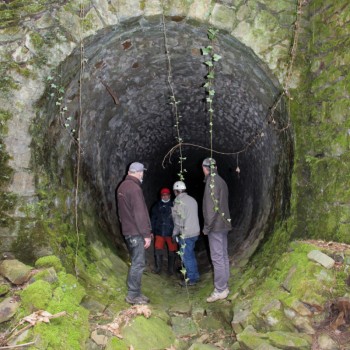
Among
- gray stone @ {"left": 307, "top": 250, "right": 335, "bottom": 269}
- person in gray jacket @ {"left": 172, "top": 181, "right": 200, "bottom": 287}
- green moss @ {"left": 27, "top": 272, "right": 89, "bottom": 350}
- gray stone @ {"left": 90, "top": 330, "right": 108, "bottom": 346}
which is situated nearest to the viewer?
green moss @ {"left": 27, "top": 272, "right": 89, "bottom": 350}

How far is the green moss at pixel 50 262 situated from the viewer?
454 centimetres

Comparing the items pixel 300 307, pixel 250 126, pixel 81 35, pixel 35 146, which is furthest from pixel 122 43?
pixel 300 307

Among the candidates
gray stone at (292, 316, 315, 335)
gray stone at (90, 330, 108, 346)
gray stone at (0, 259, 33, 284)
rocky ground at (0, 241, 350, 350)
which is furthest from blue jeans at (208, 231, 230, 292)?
gray stone at (0, 259, 33, 284)

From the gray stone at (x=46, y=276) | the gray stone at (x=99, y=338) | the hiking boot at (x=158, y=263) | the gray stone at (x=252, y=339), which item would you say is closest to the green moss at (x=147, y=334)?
the gray stone at (x=99, y=338)

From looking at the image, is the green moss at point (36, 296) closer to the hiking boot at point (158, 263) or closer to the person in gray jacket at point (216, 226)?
the person in gray jacket at point (216, 226)

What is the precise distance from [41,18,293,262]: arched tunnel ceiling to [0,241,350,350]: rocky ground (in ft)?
4.89

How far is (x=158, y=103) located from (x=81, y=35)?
2.92m

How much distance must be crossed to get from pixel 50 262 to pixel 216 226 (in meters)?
2.46

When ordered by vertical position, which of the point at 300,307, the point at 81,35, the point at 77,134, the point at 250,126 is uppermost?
the point at 81,35

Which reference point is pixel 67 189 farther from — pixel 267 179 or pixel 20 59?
pixel 267 179

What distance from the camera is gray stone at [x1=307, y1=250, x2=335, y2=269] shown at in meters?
4.18

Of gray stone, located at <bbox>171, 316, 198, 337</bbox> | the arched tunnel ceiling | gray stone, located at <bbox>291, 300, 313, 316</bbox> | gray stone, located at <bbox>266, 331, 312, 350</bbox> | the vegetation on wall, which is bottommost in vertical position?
gray stone, located at <bbox>171, 316, 198, 337</bbox>

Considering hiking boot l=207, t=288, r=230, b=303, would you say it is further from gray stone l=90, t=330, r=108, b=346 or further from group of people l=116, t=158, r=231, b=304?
gray stone l=90, t=330, r=108, b=346

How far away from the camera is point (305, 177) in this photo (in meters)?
5.14
